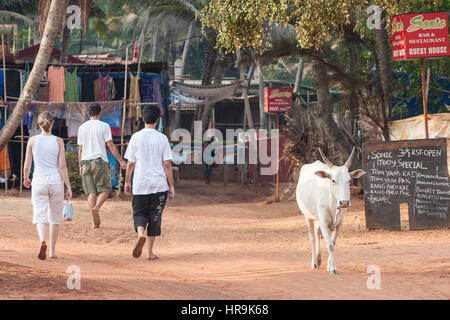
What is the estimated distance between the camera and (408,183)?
11797 mm

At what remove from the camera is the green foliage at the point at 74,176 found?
17766 millimetres

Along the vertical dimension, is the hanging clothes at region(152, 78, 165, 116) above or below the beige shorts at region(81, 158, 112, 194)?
above

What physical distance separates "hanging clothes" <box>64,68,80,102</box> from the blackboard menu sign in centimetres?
940

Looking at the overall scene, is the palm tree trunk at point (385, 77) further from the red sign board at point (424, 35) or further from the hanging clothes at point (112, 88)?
the hanging clothes at point (112, 88)

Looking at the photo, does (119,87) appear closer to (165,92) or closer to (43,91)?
(165,92)

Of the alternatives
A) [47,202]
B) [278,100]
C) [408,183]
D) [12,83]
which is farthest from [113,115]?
[47,202]

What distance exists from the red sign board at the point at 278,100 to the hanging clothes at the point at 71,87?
5366mm

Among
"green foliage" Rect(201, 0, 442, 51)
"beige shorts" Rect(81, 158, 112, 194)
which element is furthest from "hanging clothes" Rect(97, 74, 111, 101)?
"beige shorts" Rect(81, 158, 112, 194)

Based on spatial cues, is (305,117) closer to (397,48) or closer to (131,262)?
(397,48)

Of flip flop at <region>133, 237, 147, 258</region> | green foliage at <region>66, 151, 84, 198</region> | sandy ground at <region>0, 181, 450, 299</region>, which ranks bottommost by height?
sandy ground at <region>0, 181, 450, 299</region>

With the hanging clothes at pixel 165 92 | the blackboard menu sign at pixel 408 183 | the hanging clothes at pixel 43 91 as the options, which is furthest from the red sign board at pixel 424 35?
the hanging clothes at pixel 43 91

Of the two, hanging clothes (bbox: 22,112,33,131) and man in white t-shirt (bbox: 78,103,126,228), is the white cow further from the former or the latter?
hanging clothes (bbox: 22,112,33,131)

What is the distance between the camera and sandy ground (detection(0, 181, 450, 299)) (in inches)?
253

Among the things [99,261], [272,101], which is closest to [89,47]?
[272,101]
